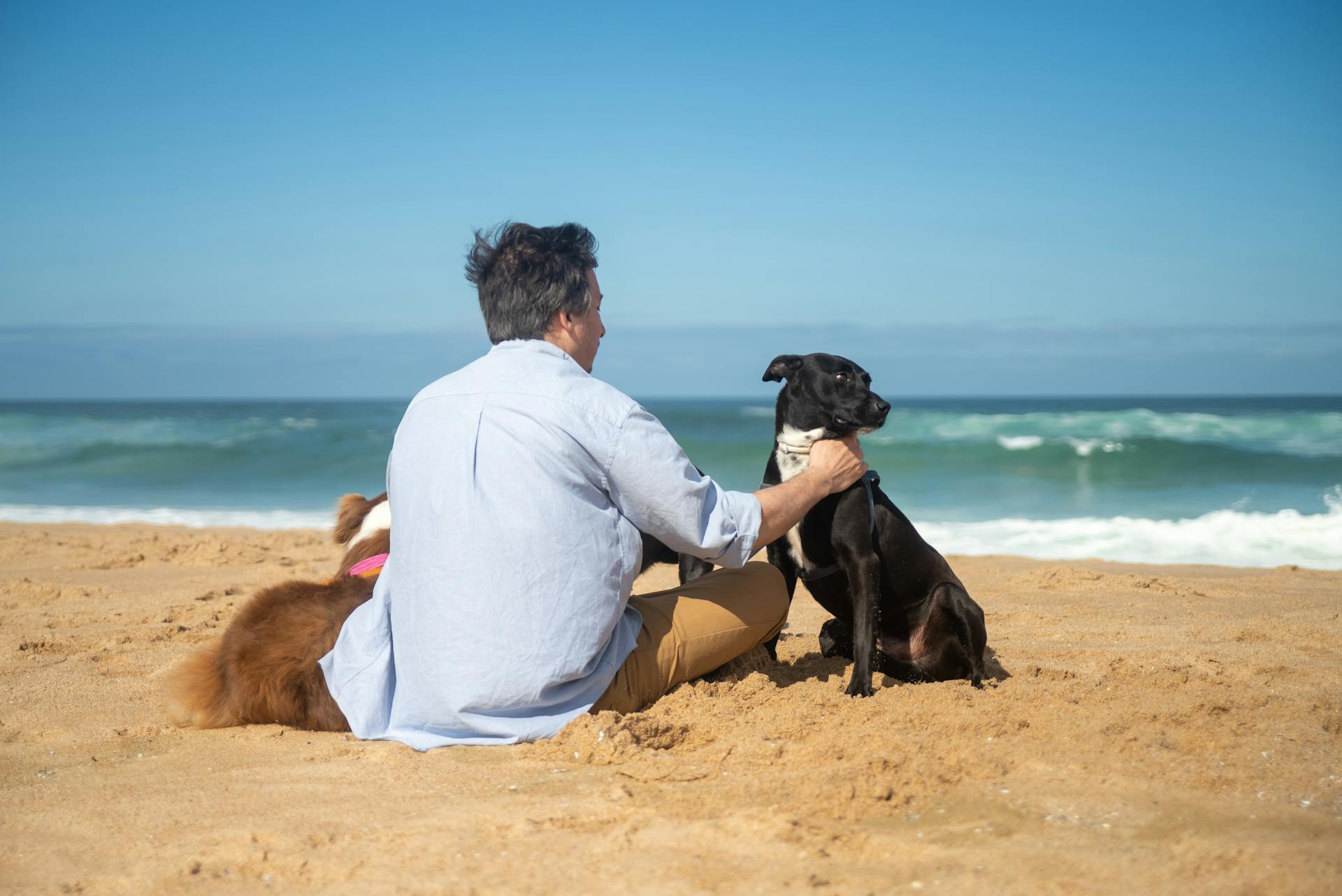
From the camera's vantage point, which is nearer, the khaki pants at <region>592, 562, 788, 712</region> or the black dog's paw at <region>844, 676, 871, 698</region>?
the khaki pants at <region>592, 562, 788, 712</region>

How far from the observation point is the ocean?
10664 millimetres

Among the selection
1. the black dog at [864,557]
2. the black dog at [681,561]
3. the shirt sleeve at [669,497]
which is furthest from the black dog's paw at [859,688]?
the shirt sleeve at [669,497]

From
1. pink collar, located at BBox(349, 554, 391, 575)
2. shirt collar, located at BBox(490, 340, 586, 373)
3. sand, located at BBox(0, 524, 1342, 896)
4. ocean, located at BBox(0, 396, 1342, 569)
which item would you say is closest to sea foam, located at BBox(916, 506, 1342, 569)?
ocean, located at BBox(0, 396, 1342, 569)

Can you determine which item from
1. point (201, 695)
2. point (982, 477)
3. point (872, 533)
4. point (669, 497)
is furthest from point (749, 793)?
point (982, 477)

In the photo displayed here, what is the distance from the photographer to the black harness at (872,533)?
3766 mm

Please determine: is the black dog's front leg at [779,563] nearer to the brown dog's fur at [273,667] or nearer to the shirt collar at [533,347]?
the shirt collar at [533,347]

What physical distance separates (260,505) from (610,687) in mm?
14032

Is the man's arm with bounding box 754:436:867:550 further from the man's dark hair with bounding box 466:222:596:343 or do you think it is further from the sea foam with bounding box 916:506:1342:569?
the sea foam with bounding box 916:506:1342:569

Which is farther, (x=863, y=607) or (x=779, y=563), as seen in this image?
(x=779, y=563)

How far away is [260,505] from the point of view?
15.4 m

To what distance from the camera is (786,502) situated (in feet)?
10.1

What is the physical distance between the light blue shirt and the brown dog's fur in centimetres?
52

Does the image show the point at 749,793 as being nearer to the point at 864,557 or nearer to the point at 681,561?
the point at 864,557

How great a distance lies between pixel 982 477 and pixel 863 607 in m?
15.7
